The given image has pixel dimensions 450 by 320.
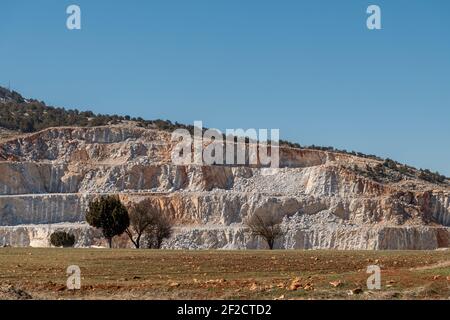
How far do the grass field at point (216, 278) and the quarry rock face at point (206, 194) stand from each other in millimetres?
50532

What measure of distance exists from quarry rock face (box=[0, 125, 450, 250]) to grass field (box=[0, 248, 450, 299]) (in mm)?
50532

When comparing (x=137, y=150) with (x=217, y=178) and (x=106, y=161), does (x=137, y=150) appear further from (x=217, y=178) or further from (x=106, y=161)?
(x=217, y=178)

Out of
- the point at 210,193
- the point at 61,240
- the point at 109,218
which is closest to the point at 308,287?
the point at 109,218

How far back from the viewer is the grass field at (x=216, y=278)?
23.9m

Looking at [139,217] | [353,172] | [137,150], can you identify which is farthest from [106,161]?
[139,217]

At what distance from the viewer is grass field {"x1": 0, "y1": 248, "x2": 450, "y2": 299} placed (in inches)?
941

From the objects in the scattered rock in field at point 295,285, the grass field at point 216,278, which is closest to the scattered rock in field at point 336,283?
the grass field at point 216,278

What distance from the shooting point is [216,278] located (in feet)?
102

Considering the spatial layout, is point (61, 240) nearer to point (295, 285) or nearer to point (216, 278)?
point (216, 278)

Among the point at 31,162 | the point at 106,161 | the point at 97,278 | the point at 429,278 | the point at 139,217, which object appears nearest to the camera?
the point at 429,278

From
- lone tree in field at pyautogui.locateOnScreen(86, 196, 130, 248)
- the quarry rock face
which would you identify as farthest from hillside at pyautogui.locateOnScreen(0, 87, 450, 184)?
lone tree in field at pyautogui.locateOnScreen(86, 196, 130, 248)
